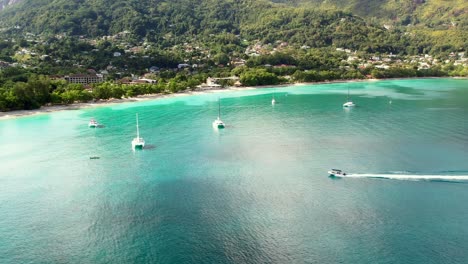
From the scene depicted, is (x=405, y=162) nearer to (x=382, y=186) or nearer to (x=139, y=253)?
(x=382, y=186)

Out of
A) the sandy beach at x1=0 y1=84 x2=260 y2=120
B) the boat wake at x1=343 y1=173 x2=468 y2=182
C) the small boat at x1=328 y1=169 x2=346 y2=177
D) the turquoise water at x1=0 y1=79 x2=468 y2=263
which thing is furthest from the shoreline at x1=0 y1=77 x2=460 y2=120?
the boat wake at x1=343 y1=173 x2=468 y2=182

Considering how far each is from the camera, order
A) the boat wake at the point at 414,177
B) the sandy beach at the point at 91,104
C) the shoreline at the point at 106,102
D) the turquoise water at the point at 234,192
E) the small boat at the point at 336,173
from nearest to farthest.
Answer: the turquoise water at the point at 234,192 < the boat wake at the point at 414,177 < the small boat at the point at 336,173 < the sandy beach at the point at 91,104 < the shoreline at the point at 106,102

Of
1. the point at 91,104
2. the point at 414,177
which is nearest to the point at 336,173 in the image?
the point at 414,177

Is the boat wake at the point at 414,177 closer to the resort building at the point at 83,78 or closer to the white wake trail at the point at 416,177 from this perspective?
the white wake trail at the point at 416,177

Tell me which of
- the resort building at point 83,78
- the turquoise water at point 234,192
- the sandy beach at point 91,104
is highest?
the resort building at point 83,78

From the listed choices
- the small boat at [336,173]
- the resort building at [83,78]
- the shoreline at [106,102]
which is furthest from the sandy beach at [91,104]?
the small boat at [336,173]

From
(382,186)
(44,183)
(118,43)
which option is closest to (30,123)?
(44,183)

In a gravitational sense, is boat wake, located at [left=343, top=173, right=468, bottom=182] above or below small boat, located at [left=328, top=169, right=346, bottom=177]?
below

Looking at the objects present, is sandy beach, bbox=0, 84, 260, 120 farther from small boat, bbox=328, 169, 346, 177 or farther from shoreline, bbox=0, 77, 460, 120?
small boat, bbox=328, 169, 346, 177

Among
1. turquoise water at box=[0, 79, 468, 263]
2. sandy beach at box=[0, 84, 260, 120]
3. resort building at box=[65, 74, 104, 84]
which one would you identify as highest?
resort building at box=[65, 74, 104, 84]
